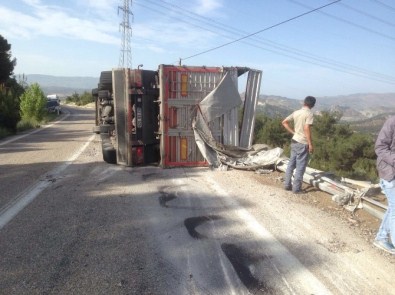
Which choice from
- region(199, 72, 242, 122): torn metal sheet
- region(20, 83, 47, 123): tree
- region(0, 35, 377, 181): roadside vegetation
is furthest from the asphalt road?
region(20, 83, 47, 123): tree

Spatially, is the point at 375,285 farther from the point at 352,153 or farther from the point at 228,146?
the point at 352,153

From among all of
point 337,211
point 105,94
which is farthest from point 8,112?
point 337,211

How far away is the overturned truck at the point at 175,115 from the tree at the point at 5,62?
3148 cm

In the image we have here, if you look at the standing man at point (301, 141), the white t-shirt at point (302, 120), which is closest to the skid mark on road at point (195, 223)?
the standing man at point (301, 141)

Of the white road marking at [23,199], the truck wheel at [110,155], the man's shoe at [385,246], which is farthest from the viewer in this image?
the truck wheel at [110,155]

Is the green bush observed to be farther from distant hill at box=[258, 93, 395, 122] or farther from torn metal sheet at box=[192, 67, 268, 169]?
torn metal sheet at box=[192, 67, 268, 169]

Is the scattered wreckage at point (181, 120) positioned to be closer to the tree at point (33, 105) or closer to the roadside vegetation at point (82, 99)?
the tree at point (33, 105)

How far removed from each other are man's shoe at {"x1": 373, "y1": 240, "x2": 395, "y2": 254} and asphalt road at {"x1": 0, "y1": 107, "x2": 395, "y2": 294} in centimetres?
11

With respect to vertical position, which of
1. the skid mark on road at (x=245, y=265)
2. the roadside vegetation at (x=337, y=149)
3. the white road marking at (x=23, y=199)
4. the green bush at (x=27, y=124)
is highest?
the skid mark on road at (x=245, y=265)

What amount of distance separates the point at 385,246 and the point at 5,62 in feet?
128

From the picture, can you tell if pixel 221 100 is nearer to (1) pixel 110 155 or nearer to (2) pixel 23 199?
(1) pixel 110 155

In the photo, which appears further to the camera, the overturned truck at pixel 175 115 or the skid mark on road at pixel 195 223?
the overturned truck at pixel 175 115

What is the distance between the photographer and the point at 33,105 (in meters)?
21.8

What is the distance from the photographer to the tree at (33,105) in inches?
846
